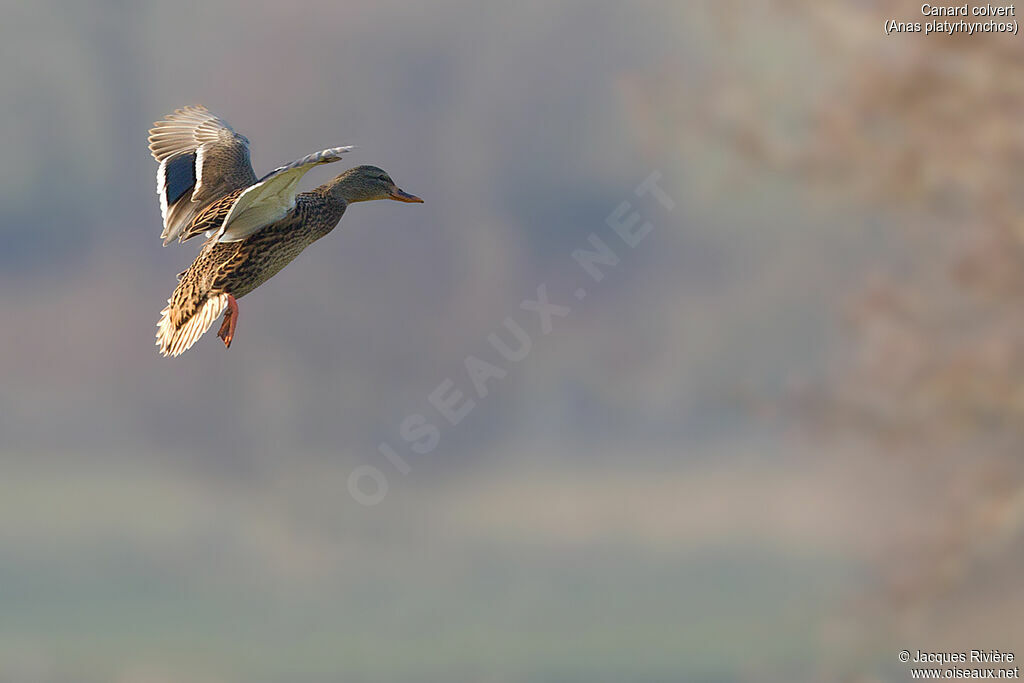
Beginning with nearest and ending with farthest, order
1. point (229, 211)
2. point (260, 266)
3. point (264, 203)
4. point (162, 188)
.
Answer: point (264, 203) < point (229, 211) < point (260, 266) < point (162, 188)

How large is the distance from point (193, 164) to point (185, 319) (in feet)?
6.56

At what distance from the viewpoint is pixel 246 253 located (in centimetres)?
873

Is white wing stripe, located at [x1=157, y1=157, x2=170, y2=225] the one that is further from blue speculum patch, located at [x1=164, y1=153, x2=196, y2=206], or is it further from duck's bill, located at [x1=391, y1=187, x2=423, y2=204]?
duck's bill, located at [x1=391, y1=187, x2=423, y2=204]

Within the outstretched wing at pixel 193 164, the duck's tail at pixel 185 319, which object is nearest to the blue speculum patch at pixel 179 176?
the outstretched wing at pixel 193 164

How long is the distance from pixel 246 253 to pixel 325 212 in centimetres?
95

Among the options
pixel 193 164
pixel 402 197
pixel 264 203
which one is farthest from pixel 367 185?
pixel 264 203

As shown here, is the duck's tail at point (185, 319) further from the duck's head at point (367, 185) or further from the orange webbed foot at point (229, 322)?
the duck's head at point (367, 185)

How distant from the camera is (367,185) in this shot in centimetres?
1007

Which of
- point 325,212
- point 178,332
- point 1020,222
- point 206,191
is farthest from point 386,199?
point 1020,222

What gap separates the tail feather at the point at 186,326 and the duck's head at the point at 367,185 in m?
1.78

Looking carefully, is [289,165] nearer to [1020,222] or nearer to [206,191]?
[206,191]

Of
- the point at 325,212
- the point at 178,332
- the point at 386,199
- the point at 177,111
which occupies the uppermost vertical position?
the point at 177,111

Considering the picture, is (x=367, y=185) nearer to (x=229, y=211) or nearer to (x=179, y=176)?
(x=179, y=176)

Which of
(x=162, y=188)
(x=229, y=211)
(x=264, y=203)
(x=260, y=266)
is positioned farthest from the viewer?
(x=162, y=188)
